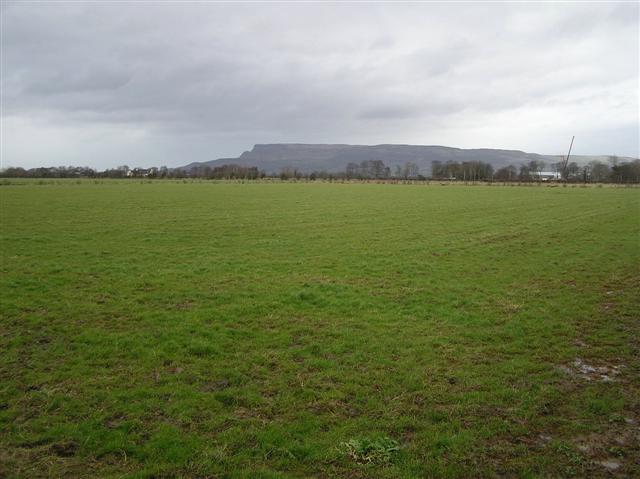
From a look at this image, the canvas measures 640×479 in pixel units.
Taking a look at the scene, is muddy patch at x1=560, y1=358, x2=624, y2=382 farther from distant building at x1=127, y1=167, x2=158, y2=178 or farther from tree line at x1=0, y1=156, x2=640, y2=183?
distant building at x1=127, y1=167, x2=158, y2=178

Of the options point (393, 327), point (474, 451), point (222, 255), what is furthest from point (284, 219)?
point (474, 451)

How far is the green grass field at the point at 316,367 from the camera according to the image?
16.9ft

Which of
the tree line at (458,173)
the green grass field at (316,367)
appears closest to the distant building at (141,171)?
the tree line at (458,173)

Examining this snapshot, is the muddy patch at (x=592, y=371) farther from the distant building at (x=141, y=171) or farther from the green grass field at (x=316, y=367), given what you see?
the distant building at (x=141, y=171)

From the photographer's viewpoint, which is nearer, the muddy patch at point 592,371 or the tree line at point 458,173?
the muddy patch at point 592,371

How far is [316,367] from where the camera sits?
24.9ft

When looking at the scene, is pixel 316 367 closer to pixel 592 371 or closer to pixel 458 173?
pixel 592 371

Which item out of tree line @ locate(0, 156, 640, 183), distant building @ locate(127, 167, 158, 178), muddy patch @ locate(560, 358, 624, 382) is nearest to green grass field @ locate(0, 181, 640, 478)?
muddy patch @ locate(560, 358, 624, 382)

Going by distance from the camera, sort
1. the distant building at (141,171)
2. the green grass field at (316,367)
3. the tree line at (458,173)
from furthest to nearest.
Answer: the distant building at (141,171)
the tree line at (458,173)
the green grass field at (316,367)

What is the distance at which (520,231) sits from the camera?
86.9 ft

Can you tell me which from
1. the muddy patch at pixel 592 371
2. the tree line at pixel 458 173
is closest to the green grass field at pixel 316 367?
the muddy patch at pixel 592 371

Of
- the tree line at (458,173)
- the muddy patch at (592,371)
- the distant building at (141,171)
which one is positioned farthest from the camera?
the distant building at (141,171)

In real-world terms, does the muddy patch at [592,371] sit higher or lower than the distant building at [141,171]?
lower

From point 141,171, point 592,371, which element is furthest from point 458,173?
point 592,371
